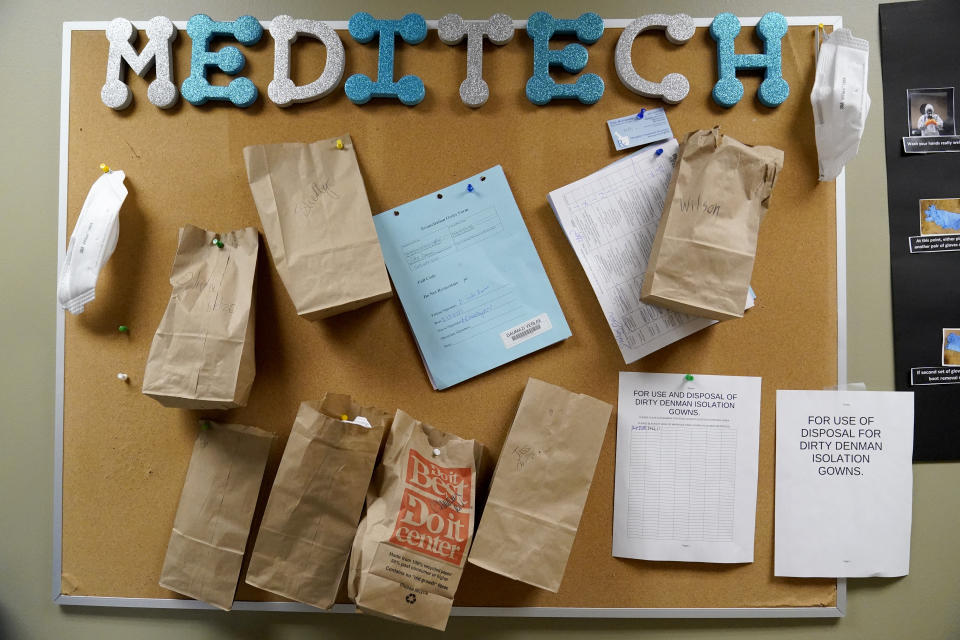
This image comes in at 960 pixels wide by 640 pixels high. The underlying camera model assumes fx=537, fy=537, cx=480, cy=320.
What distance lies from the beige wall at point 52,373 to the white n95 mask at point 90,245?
109 mm

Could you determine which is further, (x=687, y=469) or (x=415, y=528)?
(x=687, y=469)

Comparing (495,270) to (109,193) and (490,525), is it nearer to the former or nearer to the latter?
(490,525)

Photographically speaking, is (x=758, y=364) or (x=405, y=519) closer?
(x=405, y=519)

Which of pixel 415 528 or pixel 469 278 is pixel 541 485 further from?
pixel 469 278

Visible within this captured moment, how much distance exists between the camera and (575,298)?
0.83m

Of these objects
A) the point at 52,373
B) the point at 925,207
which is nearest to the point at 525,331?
the point at 925,207

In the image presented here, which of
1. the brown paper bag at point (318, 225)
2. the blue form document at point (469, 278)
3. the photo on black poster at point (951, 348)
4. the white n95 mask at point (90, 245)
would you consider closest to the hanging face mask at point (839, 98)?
the photo on black poster at point (951, 348)

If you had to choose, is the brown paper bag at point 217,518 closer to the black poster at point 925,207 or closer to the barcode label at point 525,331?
the barcode label at point 525,331

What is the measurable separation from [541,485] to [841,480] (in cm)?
48

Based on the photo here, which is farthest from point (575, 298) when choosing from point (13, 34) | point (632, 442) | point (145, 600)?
point (13, 34)

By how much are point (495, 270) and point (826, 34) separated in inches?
24.6

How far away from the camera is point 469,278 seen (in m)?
0.82

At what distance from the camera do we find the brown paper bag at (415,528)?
2.34 feet

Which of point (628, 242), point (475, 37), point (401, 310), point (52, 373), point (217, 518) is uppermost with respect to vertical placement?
point (475, 37)
